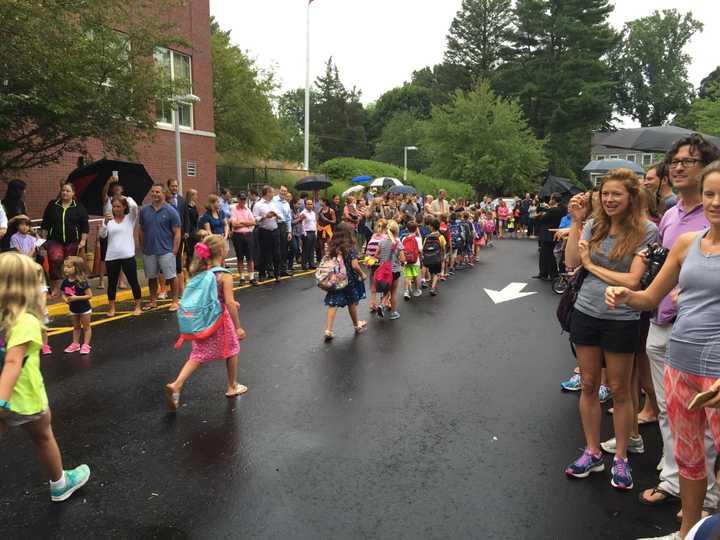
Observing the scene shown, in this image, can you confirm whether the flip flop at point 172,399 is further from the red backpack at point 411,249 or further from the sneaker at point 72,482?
the red backpack at point 411,249

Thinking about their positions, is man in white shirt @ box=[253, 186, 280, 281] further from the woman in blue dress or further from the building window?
the building window

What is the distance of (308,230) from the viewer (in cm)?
1354

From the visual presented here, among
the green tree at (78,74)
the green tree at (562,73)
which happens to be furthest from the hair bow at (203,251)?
the green tree at (562,73)

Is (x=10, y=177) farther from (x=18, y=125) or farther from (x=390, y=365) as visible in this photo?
(x=390, y=365)

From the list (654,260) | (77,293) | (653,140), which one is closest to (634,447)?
(654,260)

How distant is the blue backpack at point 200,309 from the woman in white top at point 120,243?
3.71 m

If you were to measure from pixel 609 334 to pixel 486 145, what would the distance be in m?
42.4

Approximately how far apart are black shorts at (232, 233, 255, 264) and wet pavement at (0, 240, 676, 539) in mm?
4237

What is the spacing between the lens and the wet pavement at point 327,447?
321 cm

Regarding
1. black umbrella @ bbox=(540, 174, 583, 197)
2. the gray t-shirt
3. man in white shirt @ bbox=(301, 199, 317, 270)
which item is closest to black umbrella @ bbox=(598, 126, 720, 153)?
black umbrella @ bbox=(540, 174, 583, 197)

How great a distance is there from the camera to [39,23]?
862 cm

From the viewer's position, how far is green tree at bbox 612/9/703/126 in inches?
2945

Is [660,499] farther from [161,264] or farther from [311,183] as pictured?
[311,183]

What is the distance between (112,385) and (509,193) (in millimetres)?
42693
